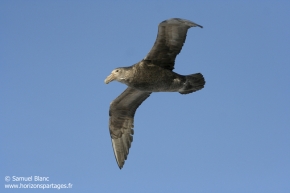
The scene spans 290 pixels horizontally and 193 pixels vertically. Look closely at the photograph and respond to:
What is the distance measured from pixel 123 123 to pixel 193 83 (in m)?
3.25

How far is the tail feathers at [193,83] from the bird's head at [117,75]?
2.20m

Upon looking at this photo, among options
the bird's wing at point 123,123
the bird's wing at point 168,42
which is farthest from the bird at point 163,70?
the bird's wing at point 123,123

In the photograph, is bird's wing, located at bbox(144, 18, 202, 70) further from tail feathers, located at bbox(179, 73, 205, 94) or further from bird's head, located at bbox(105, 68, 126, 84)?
bird's head, located at bbox(105, 68, 126, 84)

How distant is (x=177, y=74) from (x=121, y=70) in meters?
1.91

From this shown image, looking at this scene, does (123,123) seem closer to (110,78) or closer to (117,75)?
(110,78)

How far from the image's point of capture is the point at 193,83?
1662 centimetres

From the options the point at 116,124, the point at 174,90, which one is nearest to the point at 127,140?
the point at 116,124

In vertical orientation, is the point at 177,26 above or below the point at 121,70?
above

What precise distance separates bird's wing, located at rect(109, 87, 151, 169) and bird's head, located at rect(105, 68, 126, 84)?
220 cm

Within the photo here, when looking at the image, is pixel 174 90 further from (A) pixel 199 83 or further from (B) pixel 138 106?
(B) pixel 138 106

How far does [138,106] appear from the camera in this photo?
18.3 m

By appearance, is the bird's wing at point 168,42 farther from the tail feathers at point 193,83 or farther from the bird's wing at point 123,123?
the bird's wing at point 123,123

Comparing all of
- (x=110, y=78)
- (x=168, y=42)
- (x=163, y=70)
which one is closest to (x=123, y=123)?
(x=110, y=78)

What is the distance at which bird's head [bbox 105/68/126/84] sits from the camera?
15.7m
